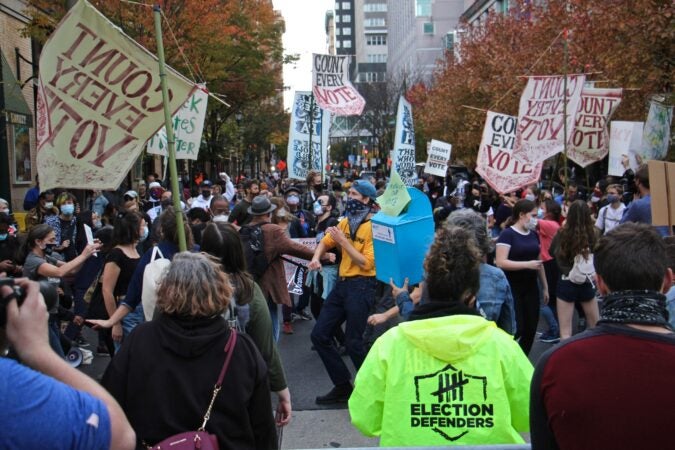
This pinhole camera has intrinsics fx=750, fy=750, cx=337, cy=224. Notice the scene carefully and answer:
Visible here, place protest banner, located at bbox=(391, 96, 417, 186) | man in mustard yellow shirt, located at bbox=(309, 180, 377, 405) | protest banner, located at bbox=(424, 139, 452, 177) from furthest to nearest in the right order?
protest banner, located at bbox=(424, 139, 452, 177)
protest banner, located at bbox=(391, 96, 417, 186)
man in mustard yellow shirt, located at bbox=(309, 180, 377, 405)

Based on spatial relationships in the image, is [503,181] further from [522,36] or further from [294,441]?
[522,36]

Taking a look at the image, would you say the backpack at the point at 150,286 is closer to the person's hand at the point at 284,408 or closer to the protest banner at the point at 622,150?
the person's hand at the point at 284,408

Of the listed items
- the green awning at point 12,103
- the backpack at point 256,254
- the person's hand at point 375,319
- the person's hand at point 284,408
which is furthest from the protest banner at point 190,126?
the person's hand at point 284,408

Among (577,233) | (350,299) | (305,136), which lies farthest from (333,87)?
(350,299)

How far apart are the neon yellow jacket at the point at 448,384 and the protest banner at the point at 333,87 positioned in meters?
13.5

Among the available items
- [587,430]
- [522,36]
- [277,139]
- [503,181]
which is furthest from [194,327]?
[277,139]

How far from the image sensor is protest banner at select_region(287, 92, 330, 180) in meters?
17.3

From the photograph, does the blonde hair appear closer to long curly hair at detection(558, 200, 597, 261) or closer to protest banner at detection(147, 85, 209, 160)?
long curly hair at detection(558, 200, 597, 261)

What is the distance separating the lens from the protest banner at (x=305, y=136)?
17328mm

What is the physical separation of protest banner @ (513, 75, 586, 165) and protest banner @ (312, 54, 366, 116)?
5088 mm

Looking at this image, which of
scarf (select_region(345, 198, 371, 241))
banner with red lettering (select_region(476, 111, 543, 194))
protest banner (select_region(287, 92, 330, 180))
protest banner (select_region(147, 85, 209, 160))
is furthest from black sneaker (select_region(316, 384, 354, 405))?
protest banner (select_region(287, 92, 330, 180))

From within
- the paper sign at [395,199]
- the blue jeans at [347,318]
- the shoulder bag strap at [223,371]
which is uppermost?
the paper sign at [395,199]

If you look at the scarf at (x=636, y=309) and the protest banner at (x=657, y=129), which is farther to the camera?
the protest banner at (x=657, y=129)

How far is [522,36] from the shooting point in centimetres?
2973
